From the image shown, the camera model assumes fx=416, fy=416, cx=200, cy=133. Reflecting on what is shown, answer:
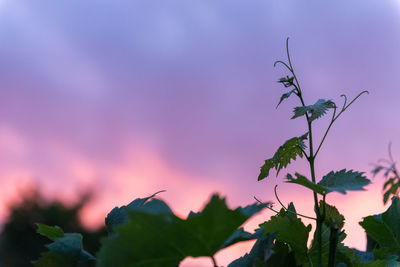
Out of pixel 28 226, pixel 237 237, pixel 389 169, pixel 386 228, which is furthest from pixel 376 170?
pixel 28 226

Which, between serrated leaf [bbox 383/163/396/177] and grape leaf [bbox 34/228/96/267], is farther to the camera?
serrated leaf [bbox 383/163/396/177]

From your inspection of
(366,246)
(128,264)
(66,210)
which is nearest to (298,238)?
(128,264)

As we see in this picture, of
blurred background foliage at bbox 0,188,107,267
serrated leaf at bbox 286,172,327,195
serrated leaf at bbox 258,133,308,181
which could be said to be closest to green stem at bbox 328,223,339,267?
serrated leaf at bbox 286,172,327,195

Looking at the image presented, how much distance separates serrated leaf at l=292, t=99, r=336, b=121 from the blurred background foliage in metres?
16.5

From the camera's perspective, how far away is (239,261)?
25.9 inches

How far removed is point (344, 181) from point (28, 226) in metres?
18.2

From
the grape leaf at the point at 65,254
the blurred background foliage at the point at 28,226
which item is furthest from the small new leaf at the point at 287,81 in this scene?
the blurred background foliage at the point at 28,226

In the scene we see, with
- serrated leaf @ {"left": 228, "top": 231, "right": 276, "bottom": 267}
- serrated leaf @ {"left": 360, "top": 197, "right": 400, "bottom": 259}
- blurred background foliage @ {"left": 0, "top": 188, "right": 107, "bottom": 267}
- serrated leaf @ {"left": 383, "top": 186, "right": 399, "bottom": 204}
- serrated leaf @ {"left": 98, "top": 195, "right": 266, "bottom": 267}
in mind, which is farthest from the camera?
blurred background foliage @ {"left": 0, "top": 188, "right": 107, "bottom": 267}

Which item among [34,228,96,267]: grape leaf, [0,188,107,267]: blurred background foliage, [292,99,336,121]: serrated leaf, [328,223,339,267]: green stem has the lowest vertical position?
[328,223,339,267]: green stem

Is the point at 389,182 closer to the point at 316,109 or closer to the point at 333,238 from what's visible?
the point at 316,109

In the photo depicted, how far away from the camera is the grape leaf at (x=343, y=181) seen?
57 centimetres

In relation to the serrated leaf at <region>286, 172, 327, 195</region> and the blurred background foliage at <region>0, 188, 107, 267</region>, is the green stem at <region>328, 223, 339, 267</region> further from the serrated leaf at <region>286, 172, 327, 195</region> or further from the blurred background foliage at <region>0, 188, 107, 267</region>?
the blurred background foliage at <region>0, 188, 107, 267</region>

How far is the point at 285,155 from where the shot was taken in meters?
0.68

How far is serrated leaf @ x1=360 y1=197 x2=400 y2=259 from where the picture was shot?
0.75 m
